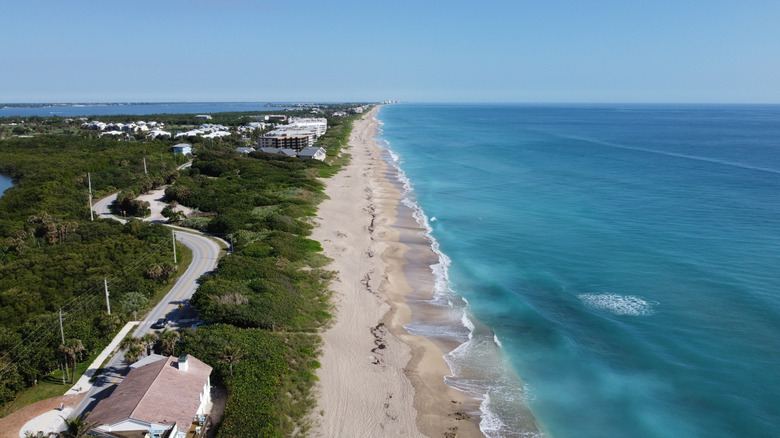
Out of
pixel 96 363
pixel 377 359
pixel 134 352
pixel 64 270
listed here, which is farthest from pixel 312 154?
pixel 134 352

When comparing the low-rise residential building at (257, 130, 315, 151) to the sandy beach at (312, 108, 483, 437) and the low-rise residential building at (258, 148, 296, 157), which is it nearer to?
the low-rise residential building at (258, 148, 296, 157)

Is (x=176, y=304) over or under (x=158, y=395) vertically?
under

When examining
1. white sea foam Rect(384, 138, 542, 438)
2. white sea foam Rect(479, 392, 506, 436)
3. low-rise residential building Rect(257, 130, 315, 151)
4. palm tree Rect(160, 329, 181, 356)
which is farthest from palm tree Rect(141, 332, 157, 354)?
low-rise residential building Rect(257, 130, 315, 151)

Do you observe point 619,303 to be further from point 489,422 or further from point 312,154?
point 312,154

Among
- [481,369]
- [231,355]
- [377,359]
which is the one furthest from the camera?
[377,359]

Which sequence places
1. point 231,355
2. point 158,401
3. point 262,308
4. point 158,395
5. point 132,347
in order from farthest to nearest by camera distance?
point 262,308, point 132,347, point 231,355, point 158,395, point 158,401
